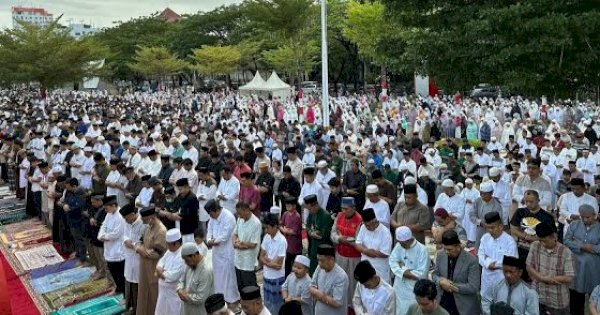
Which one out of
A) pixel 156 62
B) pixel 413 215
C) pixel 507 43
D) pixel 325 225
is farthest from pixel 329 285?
pixel 156 62

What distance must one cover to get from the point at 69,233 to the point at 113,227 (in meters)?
3.03

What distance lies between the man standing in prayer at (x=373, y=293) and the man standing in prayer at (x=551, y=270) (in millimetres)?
1559

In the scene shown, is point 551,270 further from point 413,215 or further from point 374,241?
point 413,215

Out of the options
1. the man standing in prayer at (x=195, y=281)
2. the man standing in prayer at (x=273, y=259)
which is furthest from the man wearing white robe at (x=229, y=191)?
the man standing in prayer at (x=195, y=281)

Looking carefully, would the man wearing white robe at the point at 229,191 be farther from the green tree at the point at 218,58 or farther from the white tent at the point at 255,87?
the green tree at the point at 218,58

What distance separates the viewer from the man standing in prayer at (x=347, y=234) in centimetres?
649

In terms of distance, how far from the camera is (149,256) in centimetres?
675

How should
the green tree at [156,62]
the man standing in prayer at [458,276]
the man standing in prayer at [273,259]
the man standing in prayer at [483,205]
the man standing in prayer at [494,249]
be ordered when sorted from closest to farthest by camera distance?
the man standing in prayer at [458,276] → the man standing in prayer at [494,249] → the man standing in prayer at [273,259] → the man standing in prayer at [483,205] → the green tree at [156,62]

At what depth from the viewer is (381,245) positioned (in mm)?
6129

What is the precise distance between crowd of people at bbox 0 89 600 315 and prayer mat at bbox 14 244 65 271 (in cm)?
28

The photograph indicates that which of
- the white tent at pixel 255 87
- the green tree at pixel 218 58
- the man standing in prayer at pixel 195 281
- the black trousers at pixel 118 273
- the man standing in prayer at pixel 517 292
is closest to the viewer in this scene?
the man standing in prayer at pixel 517 292

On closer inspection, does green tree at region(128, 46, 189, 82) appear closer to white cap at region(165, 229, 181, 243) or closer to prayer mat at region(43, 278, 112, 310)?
prayer mat at region(43, 278, 112, 310)


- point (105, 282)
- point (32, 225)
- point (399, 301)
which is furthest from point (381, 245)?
point (32, 225)

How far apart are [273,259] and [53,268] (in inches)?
192
